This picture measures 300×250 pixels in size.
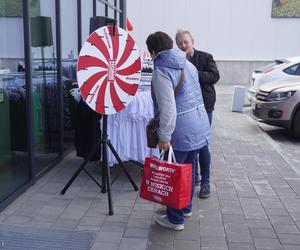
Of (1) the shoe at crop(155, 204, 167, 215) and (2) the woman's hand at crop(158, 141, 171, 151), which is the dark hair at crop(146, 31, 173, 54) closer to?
(2) the woman's hand at crop(158, 141, 171, 151)

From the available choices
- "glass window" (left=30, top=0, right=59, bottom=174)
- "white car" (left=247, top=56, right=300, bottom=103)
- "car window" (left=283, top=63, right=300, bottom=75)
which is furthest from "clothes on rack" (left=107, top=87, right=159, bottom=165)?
"car window" (left=283, top=63, right=300, bottom=75)

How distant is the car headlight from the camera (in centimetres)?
806

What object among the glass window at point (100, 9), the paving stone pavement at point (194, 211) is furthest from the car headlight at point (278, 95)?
the glass window at point (100, 9)

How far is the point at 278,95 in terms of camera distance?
8.14 meters

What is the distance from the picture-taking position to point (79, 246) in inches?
140

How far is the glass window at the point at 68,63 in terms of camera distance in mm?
6148

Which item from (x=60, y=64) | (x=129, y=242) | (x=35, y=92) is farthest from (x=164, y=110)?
(x=60, y=64)

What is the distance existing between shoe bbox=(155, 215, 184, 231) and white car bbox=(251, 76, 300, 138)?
4840 mm

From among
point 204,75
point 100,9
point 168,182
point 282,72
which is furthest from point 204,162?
point 282,72

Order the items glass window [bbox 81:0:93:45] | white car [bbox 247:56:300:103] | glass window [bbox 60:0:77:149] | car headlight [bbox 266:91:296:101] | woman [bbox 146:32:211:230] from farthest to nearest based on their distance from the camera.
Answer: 1. white car [bbox 247:56:300:103]
2. car headlight [bbox 266:91:296:101]
3. glass window [bbox 81:0:93:45]
4. glass window [bbox 60:0:77:149]
5. woman [bbox 146:32:211:230]

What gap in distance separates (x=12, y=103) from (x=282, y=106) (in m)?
5.20

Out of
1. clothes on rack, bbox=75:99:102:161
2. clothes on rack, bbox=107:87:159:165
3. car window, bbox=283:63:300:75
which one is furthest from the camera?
car window, bbox=283:63:300:75

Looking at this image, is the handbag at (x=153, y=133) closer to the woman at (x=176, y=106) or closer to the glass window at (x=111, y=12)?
the woman at (x=176, y=106)

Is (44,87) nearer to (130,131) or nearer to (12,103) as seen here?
(12,103)
